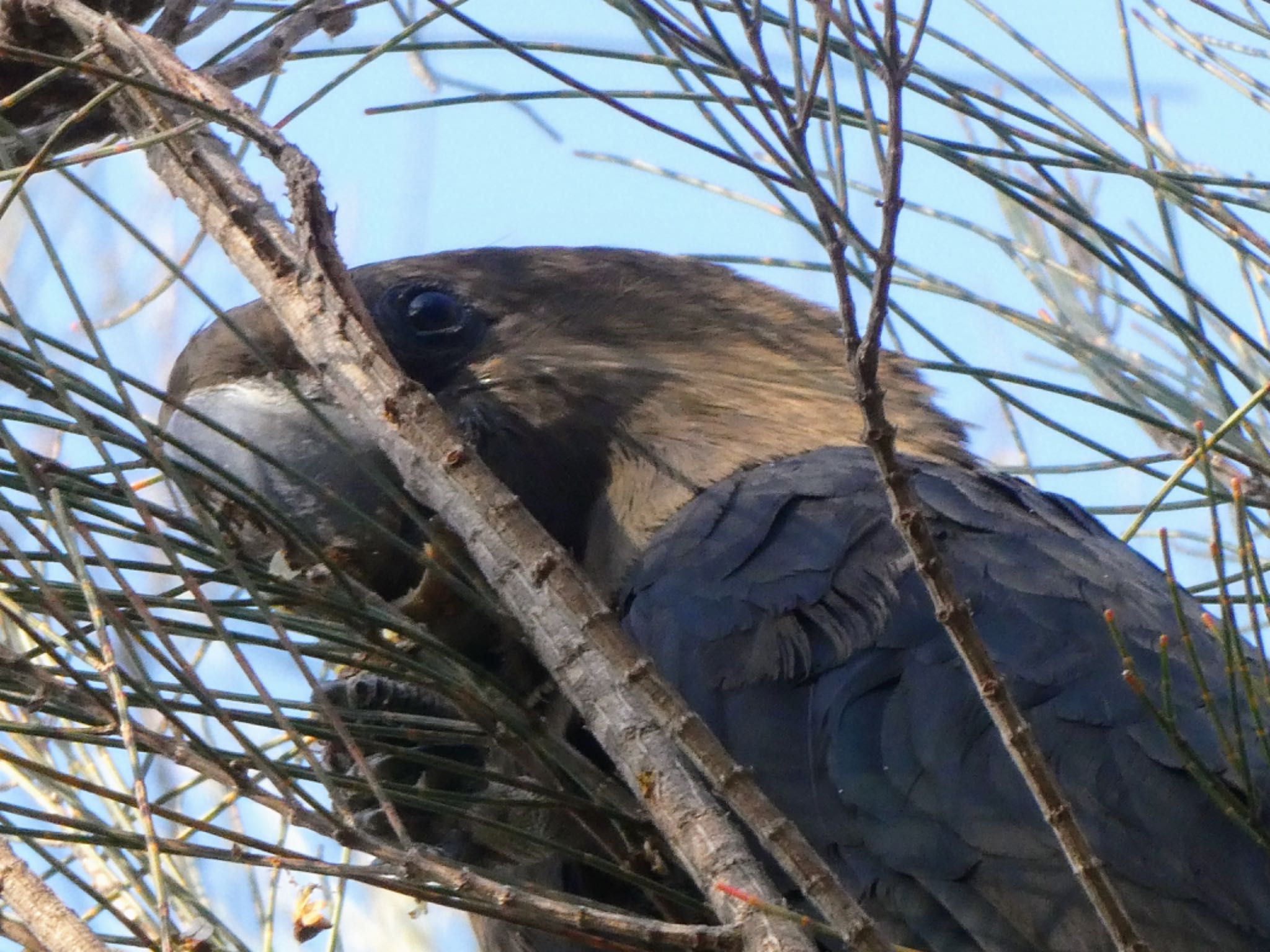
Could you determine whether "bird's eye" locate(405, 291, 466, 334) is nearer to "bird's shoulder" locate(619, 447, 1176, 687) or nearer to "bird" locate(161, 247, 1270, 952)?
"bird" locate(161, 247, 1270, 952)

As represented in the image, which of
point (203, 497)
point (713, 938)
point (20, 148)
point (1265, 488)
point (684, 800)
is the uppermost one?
point (20, 148)

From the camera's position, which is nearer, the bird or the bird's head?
the bird

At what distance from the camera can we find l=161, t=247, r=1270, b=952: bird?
182 centimetres

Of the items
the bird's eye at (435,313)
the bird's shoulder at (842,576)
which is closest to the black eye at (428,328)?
the bird's eye at (435,313)

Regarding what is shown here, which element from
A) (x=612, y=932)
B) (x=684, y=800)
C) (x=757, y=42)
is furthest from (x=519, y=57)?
(x=612, y=932)

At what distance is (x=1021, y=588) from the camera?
2.12m

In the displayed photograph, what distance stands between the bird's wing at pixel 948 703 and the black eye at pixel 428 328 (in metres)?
0.52

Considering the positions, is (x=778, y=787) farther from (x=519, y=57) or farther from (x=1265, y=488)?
(x=519, y=57)

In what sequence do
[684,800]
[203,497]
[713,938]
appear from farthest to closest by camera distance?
1. [203,497]
2. [684,800]
3. [713,938]

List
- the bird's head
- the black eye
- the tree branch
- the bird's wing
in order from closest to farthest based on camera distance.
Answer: the tree branch, the bird's wing, the bird's head, the black eye

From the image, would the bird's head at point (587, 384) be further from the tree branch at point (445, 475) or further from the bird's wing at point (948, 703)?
the tree branch at point (445, 475)

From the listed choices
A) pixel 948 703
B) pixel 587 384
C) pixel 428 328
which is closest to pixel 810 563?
pixel 948 703

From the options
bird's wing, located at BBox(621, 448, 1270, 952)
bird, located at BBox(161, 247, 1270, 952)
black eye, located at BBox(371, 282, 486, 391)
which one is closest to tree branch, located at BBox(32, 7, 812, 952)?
bird, located at BBox(161, 247, 1270, 952)

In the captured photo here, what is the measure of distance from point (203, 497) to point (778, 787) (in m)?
0.78
